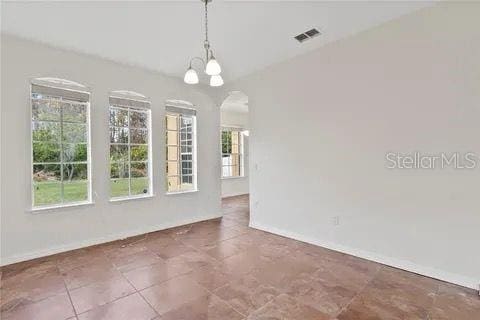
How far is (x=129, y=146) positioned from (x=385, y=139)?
158 inches

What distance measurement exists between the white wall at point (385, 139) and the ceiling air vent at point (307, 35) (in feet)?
1.06

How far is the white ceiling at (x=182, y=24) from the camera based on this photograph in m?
2.95

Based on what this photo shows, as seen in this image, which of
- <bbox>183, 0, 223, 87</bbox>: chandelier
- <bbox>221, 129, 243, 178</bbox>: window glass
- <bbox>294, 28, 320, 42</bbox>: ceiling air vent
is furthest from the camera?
<bbox>221, 129, 243, 178</bbox>: window glass

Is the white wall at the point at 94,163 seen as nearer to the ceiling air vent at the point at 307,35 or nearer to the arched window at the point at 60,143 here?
the arched window at the point at 60,143

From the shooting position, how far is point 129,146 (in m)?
4.36

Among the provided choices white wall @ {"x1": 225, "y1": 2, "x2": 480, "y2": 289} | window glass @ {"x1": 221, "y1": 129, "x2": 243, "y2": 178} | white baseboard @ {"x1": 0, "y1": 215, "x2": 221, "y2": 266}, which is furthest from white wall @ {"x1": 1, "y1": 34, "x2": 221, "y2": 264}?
window glass @ {"x1": 221, "y1": 129, "x2": 243, "y2": 178}

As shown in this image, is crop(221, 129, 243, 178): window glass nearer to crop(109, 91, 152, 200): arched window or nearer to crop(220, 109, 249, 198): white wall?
Answer: crop(220, 109, 249, 198): white wall

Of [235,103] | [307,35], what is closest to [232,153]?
[235,103]

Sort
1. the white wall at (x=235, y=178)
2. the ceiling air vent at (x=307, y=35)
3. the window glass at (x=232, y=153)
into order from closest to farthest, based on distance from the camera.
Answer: the ceiling air vent at (x=307, y=35)
the white wall at (x=235, y=178)
the window glass at (x=232, y=153)

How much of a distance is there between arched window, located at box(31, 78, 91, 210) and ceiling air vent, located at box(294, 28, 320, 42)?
333 cm

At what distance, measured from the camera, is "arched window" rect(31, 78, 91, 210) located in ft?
11.3

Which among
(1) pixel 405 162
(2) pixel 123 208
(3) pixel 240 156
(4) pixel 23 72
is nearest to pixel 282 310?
(1) pixel 405 162

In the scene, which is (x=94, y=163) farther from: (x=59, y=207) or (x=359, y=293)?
(x=359, y=293)

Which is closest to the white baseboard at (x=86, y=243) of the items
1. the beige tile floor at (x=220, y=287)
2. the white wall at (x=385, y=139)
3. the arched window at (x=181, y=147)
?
the beige tile floor at (x=220, y=287)
